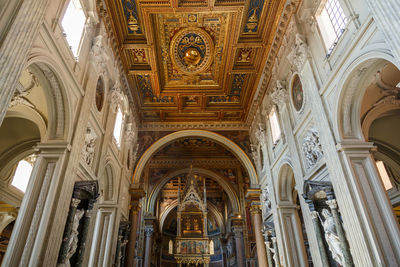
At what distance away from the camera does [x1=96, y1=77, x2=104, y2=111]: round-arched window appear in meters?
10.4

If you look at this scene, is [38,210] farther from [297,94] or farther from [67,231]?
[297,94]

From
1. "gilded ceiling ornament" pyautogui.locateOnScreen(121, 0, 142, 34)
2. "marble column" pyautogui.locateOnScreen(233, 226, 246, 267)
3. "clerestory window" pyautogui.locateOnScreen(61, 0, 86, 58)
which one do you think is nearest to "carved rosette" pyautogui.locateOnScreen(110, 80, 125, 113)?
"gilded ceiling ornament" pyautogui.locateOnScreen(121, 0, 142, 34)

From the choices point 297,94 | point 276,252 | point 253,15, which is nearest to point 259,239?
point 276,252

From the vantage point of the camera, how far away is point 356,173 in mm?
7117

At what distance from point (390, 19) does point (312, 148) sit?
5004mm

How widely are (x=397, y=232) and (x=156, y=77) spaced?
1226 centimetres

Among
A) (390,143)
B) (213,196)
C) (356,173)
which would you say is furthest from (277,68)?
(213,196)

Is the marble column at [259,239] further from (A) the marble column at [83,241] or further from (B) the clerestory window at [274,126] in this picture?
(A) the marble column at [83,241]

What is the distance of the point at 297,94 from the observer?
10953mm

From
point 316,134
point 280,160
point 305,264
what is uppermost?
point 280,160

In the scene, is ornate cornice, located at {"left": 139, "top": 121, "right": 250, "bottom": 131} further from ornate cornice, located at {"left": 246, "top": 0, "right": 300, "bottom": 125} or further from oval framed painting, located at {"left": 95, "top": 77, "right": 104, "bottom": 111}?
oval framed painting, located at {"left": 95, "top": 77, "right": 104, "bottom": 111}

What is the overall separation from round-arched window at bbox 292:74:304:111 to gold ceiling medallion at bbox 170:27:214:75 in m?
4.63

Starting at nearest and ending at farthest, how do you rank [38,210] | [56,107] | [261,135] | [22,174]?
[38,210], [56,107], [22,174], [261,135]

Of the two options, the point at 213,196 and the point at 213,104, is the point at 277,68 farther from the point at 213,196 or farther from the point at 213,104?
the point at 213,196
